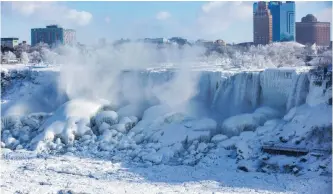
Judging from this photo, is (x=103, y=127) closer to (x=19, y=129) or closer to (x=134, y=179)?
(x=19, y=129)

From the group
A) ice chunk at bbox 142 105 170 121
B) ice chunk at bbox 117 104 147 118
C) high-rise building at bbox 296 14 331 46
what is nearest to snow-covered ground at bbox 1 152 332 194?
ice chunk at bbox 142 105 170 121

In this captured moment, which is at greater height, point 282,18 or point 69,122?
point 282,18

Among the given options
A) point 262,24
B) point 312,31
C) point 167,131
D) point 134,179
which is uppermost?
point 262,24

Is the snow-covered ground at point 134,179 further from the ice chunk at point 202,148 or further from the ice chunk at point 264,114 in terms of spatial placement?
the ice chunk at point 264,114

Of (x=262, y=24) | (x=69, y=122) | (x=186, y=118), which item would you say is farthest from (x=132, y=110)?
(x=262, y=24)

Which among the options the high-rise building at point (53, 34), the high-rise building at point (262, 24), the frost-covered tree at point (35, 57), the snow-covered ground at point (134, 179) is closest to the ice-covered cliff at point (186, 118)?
the snow-covered ground at point (134, 179)

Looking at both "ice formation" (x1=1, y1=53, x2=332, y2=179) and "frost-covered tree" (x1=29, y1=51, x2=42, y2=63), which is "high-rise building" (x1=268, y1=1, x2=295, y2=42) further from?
"ice formation" (x1=1, y1=53, x2=332, y2=179)

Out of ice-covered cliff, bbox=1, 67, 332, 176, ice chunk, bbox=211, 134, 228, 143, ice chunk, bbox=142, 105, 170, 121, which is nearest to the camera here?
ice-covered cliff, bbox=1, 67, 332, 176
